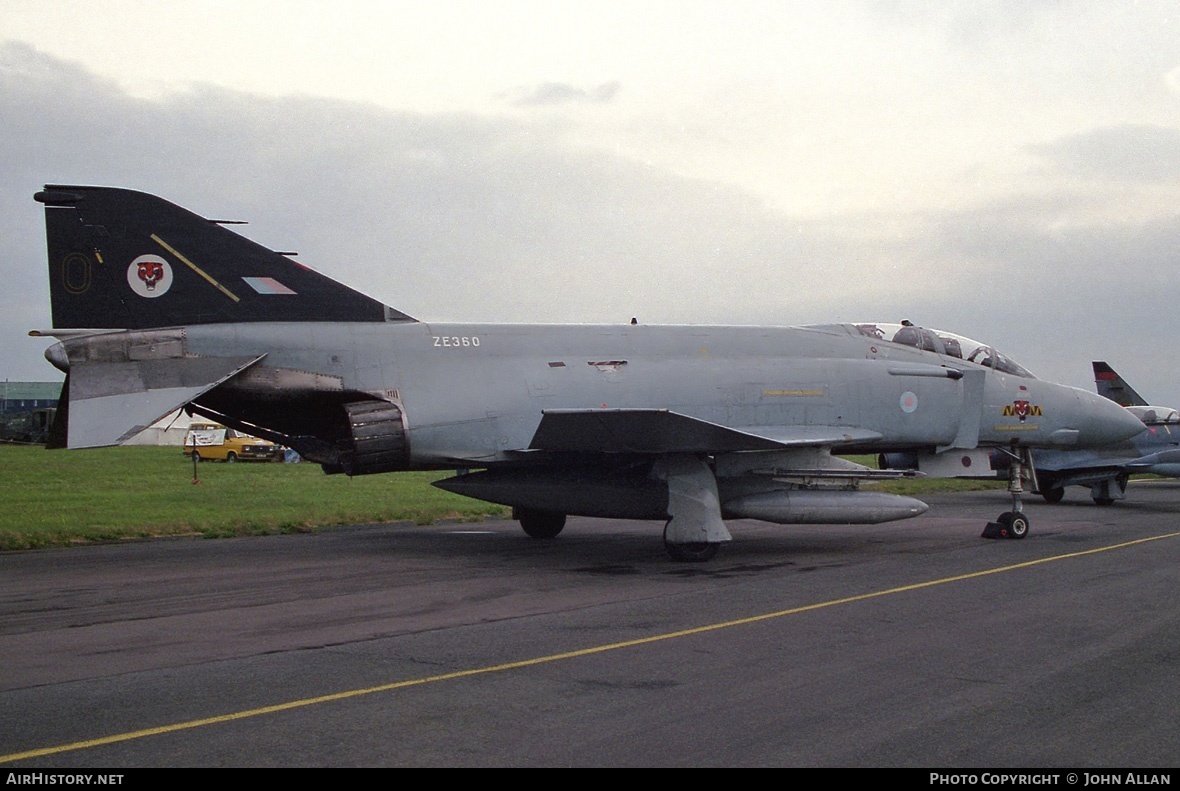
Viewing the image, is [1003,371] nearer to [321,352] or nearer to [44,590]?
[321,352]

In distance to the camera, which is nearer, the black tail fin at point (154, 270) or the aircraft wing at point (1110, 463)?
the black tail fin at point (154, 270)

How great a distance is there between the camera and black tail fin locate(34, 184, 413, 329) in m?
12.7

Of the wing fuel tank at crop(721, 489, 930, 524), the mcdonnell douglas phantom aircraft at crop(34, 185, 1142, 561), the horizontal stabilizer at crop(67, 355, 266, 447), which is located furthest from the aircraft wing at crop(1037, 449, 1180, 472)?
the horizontal stabilizer at crop(67, 355, 266, 447)

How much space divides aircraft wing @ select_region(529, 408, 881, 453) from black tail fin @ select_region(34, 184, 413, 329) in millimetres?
3849

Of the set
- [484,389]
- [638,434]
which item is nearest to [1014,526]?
[638,434]

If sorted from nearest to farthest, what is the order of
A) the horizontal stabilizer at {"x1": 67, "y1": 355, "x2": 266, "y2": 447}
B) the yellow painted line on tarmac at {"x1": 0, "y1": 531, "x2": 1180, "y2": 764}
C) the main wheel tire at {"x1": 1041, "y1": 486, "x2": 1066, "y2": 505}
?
the yellow painted line on tarmac at {"x1": 0, "y1": 531, "x2": 1180, "y2": 764} < the horizontal stabilizer at {"x1": 67, "y1": 355, "x2": 266, "y2": 447} < the main wheel tire at {"x1": 1041, "y1": 486, "x2": 1066, "y2": 505}

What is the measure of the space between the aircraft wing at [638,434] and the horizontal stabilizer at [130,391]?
13.7ft

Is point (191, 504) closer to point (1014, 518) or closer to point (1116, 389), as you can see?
point (1014, 518)

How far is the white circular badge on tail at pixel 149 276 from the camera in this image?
1291 centimetres

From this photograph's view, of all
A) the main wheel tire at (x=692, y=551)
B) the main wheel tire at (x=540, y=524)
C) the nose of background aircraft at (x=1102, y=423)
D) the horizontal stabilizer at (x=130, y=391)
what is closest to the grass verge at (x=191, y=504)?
the main wheel tire at (x=540, y=524)

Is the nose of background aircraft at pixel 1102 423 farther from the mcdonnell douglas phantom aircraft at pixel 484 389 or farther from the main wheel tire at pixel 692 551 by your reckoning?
the main wheel tire at pixel 692 551

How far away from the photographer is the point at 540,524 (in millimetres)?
16391

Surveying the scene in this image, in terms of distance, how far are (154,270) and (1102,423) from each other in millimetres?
15439

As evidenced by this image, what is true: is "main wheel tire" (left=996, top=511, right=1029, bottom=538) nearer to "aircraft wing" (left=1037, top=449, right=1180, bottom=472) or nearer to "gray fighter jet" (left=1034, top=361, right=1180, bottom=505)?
"gray fighter jet" (left=1034, top=361, right=1180, bottom=505)
